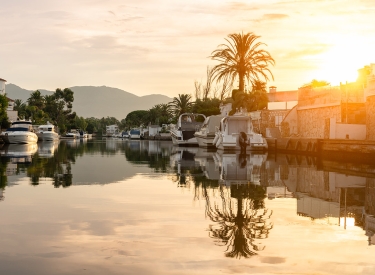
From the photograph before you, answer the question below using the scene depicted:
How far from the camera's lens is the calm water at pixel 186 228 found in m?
6.28

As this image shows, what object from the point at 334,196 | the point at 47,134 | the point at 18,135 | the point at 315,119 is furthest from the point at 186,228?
the point at 47,134

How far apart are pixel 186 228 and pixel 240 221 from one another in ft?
3.38

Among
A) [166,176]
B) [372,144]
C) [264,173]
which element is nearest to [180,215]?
[166,176]

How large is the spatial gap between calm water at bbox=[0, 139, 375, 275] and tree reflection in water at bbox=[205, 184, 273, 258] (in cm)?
1

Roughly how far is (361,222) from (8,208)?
6391 millimetres

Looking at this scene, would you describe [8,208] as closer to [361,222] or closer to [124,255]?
[124,255]

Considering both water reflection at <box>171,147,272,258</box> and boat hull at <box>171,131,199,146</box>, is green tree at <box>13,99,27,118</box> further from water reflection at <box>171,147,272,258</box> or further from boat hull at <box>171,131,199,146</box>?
water reflection at <box>171,147,272,258</box>

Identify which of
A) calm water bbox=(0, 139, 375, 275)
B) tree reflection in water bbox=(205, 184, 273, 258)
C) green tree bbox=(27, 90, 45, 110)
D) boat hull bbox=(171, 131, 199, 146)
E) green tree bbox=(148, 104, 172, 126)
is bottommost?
calm water bbox=(0, 139, 375, 275)

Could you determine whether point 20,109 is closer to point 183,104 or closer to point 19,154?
point 183,104

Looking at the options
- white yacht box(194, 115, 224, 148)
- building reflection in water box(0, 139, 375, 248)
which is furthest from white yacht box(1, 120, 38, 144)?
building reflection in water box(0, 139, 375, 248)

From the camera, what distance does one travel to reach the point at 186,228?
8.58 metres

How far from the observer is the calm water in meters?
6.28

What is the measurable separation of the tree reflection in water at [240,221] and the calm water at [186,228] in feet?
0.05

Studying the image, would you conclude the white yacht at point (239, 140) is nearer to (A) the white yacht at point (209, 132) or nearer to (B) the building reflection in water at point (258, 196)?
(A) the white yacht at point (209, 132)
